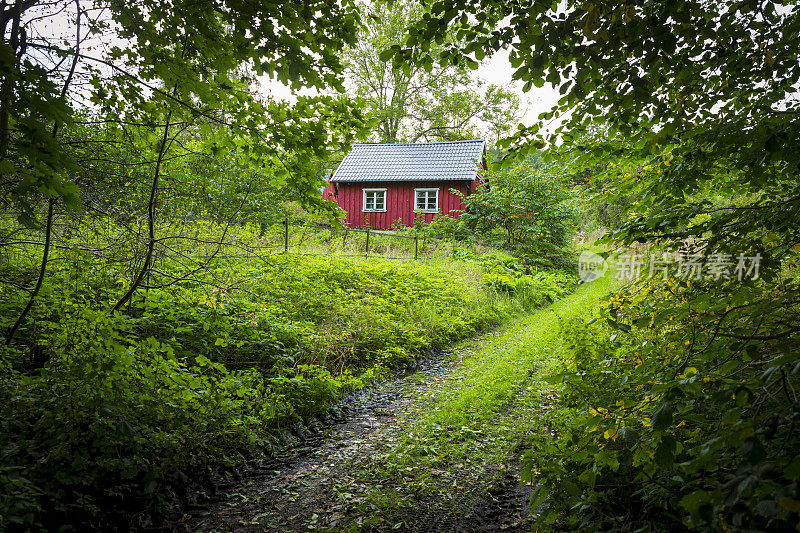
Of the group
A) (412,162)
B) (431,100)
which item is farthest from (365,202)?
(431,100)

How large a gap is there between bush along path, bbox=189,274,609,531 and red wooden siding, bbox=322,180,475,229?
15.6 meters

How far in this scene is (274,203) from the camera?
54.7ft

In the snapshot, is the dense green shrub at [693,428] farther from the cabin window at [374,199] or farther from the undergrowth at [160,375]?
the cabin window at [374,199]

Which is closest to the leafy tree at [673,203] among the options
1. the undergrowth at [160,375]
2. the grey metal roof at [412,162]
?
the undergrowth at [160,375]

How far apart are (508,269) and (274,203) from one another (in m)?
9.66

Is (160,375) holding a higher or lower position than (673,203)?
lower

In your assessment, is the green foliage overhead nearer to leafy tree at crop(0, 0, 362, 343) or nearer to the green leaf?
leafy tree at crop(0, 0, 362, 343)

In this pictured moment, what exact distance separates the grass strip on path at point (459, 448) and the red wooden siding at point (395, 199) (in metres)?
15.0

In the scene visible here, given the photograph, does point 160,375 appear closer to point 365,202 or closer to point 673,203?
point 673,203

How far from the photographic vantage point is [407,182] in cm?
2191

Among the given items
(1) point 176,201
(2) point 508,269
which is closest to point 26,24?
(1) point 176,201

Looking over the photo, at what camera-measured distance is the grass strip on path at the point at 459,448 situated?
123 inches

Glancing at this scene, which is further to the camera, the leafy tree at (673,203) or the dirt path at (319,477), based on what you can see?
the dirt path at (319,477)

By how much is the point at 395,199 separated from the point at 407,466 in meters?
19.2
